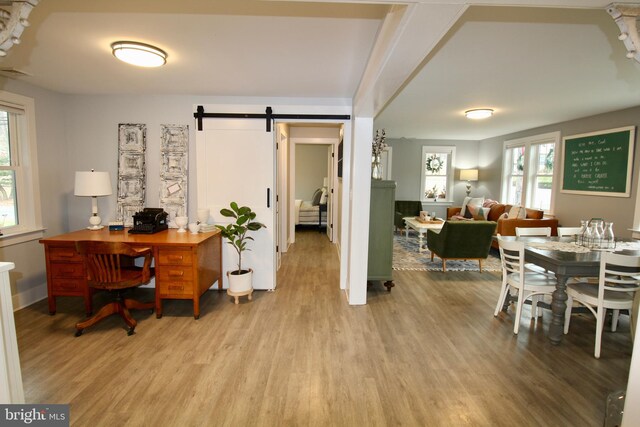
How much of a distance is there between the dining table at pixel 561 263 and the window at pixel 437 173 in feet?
18.0

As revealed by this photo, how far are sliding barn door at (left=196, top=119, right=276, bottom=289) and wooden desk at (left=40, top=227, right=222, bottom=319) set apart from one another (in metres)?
0.73

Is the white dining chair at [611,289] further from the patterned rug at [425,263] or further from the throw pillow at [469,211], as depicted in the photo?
the throw pillow at [469,211]

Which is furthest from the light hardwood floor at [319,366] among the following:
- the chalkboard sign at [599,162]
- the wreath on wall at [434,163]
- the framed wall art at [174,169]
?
the wreath on wall at [434,163]

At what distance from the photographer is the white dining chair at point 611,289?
232cm

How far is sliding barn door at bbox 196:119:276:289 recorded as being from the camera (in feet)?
12.1

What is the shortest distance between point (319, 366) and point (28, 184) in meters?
3.53

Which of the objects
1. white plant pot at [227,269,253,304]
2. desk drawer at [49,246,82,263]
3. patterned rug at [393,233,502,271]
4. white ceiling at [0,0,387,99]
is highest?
white ceiling at [0,0,387,99]

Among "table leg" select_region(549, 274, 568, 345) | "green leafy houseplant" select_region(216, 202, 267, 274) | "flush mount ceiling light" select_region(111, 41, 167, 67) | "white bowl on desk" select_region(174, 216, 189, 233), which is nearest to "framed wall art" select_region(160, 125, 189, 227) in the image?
"white bowl on desk" select_region(174, 216, 189, 233)

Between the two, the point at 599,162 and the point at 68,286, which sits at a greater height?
the point at 599,162

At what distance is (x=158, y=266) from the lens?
2996 millimetres

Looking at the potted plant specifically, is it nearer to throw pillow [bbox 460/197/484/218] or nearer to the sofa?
the sofa

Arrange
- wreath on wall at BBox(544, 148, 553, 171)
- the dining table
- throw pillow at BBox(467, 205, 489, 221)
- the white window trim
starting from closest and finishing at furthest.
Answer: the dining table, the white window trim, wreath on wall at BBox(544, 148, 553, 171), throw pillow at BBox(467, 205, 489, 221)

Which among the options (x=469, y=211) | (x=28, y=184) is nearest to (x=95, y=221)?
(x=28, y=184)

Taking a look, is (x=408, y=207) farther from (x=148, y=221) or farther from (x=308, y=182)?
(x=148, y=221)
